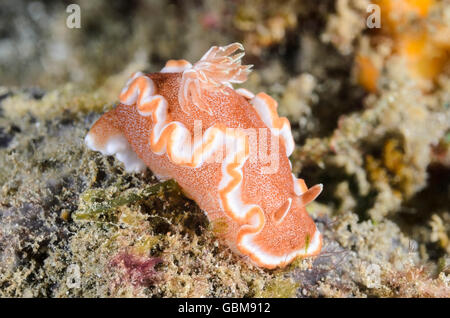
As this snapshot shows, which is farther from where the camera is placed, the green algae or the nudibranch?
the green algae

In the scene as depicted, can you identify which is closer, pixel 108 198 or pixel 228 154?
pixel 228 154

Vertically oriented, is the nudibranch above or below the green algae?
→ above

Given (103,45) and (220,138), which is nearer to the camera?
(220,138)

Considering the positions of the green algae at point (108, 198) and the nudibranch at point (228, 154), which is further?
the green algae at point (108, 198)

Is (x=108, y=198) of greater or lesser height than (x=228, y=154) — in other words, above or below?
below

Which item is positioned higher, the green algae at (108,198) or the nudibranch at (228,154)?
the nudibranch at (228,154)
